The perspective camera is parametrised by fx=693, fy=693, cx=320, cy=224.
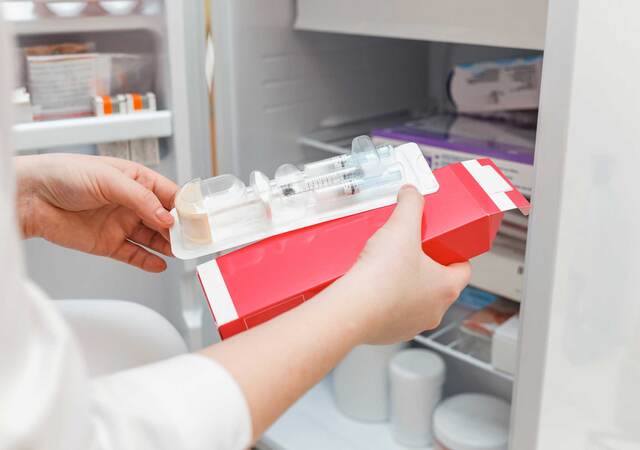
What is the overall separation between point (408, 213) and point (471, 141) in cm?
54

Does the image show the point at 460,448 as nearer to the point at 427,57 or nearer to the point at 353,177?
the point at 353,177

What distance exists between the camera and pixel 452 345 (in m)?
1.22

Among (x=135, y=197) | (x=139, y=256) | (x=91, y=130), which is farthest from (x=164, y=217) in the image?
(x=91, y=130)

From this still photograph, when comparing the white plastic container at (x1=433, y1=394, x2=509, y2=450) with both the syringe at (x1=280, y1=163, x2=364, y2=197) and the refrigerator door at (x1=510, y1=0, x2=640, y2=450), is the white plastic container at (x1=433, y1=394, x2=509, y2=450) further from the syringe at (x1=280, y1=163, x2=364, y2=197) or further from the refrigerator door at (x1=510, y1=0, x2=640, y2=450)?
the syringe at (x1=280, y1=163, x2=364, y2=197)

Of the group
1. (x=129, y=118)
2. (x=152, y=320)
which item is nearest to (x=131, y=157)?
(x=129, y=118)

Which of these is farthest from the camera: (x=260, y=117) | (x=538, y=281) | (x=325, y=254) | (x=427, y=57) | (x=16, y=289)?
(x=427, y=57)

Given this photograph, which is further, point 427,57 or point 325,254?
point 427,57

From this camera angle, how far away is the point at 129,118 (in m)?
1.12

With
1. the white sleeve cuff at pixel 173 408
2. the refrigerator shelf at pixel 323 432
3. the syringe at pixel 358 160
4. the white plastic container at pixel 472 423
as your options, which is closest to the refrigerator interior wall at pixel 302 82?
the white plastic container at pixel 472 423

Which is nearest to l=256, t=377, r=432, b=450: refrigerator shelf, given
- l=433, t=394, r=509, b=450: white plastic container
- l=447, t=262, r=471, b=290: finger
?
l=433, t=394, r=509, b=450: white plastic container

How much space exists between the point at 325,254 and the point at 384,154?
15 cm

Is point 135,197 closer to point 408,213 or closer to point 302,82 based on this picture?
point 408,213

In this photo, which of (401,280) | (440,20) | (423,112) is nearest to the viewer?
(401,280)

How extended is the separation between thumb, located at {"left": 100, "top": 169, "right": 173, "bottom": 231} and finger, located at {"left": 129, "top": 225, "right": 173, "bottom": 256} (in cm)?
9
